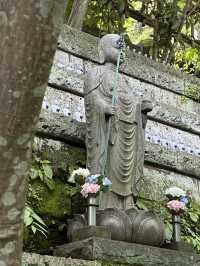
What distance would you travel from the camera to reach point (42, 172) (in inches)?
226

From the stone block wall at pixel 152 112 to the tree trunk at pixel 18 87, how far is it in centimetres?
399

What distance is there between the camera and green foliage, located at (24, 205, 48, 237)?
5.10 meters

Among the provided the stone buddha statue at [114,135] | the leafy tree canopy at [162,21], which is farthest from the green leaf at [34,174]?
the leafy tree canopy at [162,21]

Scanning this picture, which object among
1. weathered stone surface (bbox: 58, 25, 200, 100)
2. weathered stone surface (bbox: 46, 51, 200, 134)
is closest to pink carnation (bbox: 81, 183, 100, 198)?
weathered stone surface (bbox: 46, 51, 200, 134)

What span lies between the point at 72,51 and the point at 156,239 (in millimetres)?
2881

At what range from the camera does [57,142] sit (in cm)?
621

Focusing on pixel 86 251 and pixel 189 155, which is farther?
pixel 189 155

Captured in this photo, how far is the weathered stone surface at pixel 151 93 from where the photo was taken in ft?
22.2

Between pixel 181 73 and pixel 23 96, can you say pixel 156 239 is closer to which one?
pixel 23 96

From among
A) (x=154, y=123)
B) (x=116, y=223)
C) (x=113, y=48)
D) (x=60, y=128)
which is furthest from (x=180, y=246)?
(x=154, y=123)

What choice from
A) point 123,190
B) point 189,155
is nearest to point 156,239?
point 123,190

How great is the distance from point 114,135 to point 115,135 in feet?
0.04

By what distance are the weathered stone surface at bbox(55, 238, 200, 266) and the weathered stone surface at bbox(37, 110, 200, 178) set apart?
1.64m

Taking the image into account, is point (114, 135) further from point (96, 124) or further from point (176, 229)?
point (176, 229)
